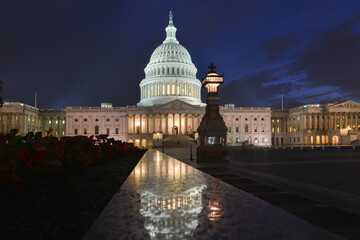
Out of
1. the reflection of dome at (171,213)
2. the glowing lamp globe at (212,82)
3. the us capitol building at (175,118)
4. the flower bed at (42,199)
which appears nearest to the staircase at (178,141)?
the us capitol building at (175,118)

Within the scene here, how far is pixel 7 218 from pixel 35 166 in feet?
6.17

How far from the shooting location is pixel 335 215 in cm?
587

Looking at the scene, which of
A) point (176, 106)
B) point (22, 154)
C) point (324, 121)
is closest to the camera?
point (22, 154)

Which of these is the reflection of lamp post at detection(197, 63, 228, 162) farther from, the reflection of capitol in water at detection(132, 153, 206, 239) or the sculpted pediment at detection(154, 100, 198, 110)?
the sculpted pediment at detection(154, 100, 198, 110)

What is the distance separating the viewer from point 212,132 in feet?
77.3

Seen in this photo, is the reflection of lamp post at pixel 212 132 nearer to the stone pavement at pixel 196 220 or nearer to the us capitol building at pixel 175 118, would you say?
the stone pavement at pixel 196 220

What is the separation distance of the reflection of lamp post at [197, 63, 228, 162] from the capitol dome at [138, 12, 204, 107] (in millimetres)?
92378

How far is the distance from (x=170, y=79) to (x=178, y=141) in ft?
159

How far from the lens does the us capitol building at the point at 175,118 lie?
104250mm

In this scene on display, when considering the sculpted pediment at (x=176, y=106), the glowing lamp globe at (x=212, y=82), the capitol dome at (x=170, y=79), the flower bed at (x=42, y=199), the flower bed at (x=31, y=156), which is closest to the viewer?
the flower bed at (x=42, y=199)

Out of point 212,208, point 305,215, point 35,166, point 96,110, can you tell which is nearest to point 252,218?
point 212,208

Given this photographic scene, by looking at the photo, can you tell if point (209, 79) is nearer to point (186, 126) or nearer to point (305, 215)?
point (305, 215)

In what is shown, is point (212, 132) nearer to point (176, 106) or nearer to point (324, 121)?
point (176, 106)

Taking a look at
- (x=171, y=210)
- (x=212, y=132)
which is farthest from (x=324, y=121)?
(x=171, y=210)
